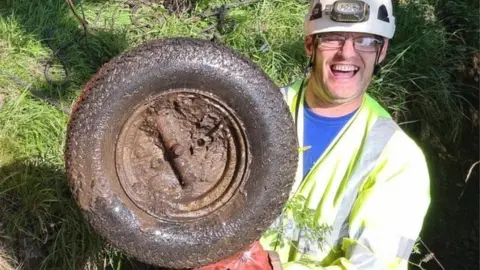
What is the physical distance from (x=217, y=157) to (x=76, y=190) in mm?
444

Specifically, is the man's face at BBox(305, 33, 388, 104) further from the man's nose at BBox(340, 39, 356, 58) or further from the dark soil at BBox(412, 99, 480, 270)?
the dark soil at BBox(412, 99, 480, 270)

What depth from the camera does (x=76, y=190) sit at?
2.37m

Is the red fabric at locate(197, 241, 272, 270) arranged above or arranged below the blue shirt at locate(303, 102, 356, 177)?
below

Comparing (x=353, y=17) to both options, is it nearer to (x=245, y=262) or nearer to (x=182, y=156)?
(x=182, y=156)

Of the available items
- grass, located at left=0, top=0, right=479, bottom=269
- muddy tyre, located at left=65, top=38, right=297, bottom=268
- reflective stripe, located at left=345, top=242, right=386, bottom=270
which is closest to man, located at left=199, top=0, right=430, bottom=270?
reflective stripe, located at left=345, top=242, right=386, bottom=270

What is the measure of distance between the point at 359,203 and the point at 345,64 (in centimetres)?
54

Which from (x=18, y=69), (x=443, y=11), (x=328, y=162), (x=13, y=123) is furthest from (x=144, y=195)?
(x=443, y=11)

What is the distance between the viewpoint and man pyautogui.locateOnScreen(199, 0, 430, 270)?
8.98ft

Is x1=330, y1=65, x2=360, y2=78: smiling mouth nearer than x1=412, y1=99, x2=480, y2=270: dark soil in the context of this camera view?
Yes

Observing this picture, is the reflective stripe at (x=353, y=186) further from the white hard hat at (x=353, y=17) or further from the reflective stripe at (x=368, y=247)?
the white hard hat at (x=353, y=17)

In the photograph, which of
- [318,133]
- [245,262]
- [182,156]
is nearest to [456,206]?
[318,133]

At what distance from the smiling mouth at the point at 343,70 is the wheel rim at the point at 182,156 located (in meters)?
0.74

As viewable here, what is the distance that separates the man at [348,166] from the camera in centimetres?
274

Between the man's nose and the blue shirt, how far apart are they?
0.78 feet
